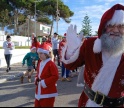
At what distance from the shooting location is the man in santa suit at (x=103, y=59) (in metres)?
2.46

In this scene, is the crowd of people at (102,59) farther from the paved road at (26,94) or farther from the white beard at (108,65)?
the paved road at (26,94)

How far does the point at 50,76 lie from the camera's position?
169 inches

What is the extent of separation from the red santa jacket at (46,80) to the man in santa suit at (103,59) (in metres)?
1.57

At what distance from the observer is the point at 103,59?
8.30ft

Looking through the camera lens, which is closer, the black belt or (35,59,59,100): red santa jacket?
the black belt

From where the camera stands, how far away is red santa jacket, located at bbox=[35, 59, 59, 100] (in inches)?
166

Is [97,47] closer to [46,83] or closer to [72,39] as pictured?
[72,39]

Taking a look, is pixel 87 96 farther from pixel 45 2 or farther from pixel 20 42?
pixel 45 2

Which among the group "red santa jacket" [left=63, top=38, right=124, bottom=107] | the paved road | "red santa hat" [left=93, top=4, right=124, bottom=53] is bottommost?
the paved road

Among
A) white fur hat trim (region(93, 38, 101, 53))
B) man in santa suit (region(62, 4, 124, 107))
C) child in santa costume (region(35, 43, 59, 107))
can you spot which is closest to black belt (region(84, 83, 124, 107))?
man in santa suit (region(62, 4, 124, 107))

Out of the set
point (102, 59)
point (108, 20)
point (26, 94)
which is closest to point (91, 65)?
point (102, 59)

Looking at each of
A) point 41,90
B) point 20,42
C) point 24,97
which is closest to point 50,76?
point 41,90

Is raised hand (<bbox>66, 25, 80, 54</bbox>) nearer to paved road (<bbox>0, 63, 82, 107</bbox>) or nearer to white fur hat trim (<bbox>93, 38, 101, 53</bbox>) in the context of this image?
white fur hat trim (<bbox>93, 38, 101, 53</bbox>)

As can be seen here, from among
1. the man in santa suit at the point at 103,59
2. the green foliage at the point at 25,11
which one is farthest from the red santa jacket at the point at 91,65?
the green foliage at the point at 25,11
